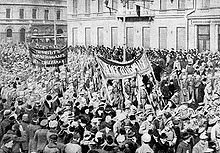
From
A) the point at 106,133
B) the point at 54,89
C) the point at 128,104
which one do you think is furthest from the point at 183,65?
the point at 106,133

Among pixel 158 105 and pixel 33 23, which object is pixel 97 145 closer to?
pixel 158 105

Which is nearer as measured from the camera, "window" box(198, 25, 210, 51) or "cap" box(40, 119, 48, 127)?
"cap" box(40, 119, 48, 127)

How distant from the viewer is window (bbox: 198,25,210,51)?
3875 centimetres

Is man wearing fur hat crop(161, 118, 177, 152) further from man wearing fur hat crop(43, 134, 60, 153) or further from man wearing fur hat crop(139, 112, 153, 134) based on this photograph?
man wearing fur hat crop(43, 134, 60, 153)

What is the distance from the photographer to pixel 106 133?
11.1 m

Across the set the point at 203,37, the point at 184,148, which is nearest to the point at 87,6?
the point at 203,37

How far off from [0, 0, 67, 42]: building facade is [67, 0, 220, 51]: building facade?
19804 millimetres

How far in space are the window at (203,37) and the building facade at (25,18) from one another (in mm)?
37225

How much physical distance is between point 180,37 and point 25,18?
42244 mm

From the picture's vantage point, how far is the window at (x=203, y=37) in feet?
127

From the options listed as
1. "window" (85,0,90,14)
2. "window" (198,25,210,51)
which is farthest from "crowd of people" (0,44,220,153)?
"window" (85,0,90,14)

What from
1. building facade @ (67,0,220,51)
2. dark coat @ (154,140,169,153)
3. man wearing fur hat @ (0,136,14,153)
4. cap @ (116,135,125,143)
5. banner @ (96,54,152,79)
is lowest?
dark coat @ (154,140,169,153)

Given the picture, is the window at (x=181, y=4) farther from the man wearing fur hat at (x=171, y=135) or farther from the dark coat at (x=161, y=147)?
the dark coat at (x=161, y=147)

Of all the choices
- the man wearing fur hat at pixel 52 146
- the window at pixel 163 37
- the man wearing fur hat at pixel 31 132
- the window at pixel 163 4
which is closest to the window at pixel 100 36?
the window at pixel 163 37
